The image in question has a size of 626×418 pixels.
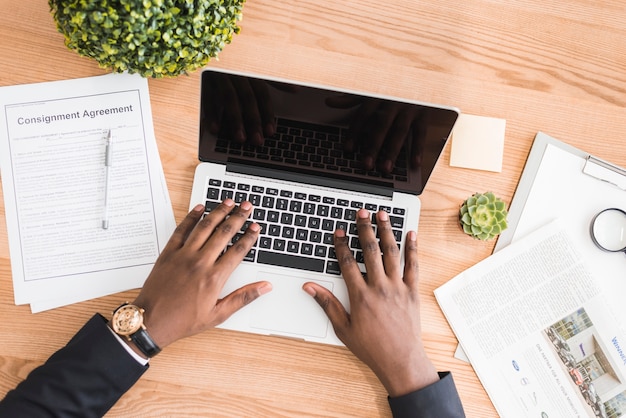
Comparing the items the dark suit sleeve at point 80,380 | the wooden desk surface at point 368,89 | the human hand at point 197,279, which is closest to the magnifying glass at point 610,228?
the wooden desk surface at point 368,89

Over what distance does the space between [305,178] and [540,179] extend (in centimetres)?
45

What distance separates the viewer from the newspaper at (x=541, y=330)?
0.89 meters

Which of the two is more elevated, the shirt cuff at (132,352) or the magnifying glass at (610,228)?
the magnifying glass at (610,228)

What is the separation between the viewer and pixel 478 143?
3.06 ft

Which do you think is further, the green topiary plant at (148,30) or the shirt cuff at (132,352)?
the shirt cuff at (132,352)

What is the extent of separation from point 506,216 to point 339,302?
348 millimetres

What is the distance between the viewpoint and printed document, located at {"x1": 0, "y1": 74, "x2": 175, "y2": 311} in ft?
2.86

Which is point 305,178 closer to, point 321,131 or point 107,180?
point 321,131

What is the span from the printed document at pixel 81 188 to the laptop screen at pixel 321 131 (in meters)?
0.15

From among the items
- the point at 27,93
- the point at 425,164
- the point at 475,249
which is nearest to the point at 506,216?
the point at 475,249

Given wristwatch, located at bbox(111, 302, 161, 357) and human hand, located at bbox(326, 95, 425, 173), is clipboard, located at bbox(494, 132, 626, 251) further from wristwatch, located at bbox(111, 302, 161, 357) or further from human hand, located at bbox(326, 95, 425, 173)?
wristwatch, located at bbox(111, 302, 161, 357)

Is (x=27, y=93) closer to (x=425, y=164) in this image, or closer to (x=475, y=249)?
(x=425, y=164)

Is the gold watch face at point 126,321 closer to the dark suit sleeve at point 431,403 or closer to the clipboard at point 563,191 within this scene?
the dark suit sleeve at point 431,403

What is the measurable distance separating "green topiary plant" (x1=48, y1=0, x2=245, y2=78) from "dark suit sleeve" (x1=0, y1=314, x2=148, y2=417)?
43 centimetres
